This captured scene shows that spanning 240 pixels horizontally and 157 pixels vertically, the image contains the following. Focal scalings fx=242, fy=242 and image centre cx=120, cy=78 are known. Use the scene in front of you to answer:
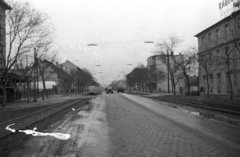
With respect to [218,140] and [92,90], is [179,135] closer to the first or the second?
[218,140]

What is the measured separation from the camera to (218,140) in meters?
7.06

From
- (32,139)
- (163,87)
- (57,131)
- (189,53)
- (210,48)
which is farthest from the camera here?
(163,87)

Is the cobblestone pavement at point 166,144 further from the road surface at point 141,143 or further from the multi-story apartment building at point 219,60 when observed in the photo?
the multi-story apartment building at point 219,60

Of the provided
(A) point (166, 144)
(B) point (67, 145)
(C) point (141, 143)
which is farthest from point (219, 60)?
(B) point (67, 145)

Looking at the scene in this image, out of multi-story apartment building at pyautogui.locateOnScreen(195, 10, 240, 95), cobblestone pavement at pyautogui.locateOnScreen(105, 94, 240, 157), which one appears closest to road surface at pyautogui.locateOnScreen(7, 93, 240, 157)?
cobblestone pavement at pyautogui.locateOnScreen(105, 94, 240, 157)

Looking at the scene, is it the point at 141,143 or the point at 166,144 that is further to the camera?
the point at 141,143

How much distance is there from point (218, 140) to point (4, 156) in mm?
5812

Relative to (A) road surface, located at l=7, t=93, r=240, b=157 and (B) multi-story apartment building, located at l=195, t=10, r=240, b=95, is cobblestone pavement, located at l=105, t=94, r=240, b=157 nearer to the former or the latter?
(A) road surface, located at l=7, t=93, r=240, b=157

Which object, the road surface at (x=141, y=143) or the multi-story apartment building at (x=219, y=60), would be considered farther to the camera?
the multi-story apartment building at (x=219, y=60)

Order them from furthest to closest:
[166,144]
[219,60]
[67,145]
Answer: [219,60] → [67,145] → [166,144]

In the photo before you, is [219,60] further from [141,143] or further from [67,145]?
[67,145]

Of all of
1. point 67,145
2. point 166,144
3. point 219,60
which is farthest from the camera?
point 219,60

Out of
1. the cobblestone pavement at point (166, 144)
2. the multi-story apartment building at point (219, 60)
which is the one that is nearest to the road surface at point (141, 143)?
the cobblestone pavement at point (166, 144)

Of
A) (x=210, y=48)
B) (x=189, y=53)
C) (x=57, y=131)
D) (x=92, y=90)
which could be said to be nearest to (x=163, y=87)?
(x=92, y=90)
